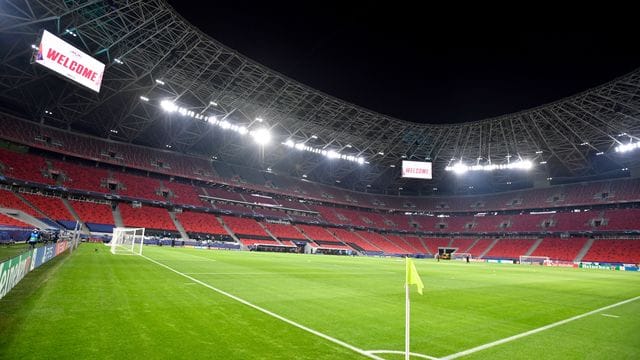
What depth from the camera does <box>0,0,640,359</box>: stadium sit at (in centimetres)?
686

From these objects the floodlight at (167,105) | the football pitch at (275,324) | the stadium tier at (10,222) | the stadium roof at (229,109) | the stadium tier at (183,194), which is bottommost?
the football pitch at (275,324)

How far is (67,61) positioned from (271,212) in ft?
144

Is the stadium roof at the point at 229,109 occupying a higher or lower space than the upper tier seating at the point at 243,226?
higher

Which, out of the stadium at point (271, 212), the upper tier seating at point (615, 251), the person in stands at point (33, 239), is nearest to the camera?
the stadium at point (271, 212)

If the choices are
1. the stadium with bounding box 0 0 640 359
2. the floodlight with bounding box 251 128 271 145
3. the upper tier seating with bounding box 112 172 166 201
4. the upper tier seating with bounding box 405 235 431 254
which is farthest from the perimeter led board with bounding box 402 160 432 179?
the upper tier seating with bounding box 112 172 166 201

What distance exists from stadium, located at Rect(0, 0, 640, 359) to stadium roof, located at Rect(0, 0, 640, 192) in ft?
1.16

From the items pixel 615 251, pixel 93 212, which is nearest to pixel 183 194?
pixel 93 212

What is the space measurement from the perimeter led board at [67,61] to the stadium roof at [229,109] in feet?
6.59

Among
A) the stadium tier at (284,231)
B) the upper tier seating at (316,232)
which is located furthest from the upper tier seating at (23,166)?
the upper tier seating at (316,232)

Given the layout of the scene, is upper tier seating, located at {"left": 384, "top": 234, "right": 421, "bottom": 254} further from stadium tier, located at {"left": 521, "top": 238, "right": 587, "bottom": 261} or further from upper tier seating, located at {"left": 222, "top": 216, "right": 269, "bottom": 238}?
upper tier seating, located at {"left": 222, "top": 216, "right": 269, "bottom": 238}

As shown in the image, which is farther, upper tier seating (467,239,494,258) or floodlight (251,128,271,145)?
upper tier seating (467,239,494,258)

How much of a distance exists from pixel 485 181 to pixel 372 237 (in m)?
33.5

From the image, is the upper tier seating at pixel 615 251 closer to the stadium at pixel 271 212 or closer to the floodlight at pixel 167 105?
the stadium at pixel 271 212

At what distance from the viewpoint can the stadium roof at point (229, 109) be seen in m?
32.0
